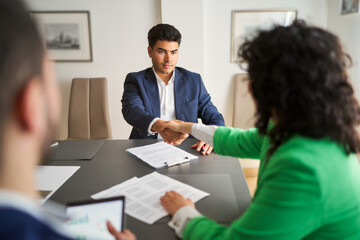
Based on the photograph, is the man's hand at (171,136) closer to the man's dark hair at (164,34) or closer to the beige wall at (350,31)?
the man's dark hair at (164,34)

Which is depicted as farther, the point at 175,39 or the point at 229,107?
the point at 229,107

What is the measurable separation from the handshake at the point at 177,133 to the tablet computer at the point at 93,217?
0.84 meters

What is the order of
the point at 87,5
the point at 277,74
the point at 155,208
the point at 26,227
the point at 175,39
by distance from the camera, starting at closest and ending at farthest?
the point at 26,227
the point at 277,74
the point at 155,208
the point at 175,39
the point at 87,5

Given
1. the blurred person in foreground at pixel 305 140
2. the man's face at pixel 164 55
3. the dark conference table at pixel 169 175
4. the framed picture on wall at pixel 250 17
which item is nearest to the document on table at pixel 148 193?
the dark conference table at pixel 169 175

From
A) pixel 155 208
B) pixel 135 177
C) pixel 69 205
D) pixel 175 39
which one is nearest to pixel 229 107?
pixel 175 39

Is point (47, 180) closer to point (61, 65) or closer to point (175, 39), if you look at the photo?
point (175, 39)

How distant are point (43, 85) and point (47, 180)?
40.4 inches

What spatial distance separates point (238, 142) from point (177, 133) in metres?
0.51

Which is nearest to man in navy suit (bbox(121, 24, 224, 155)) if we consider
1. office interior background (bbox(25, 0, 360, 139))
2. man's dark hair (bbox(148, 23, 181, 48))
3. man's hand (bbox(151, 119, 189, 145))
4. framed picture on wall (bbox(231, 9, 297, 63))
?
man's dark hair (bbox(148, 23, 181, 48))

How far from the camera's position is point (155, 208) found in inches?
42.2

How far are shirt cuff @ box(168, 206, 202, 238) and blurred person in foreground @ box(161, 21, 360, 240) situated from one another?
0.08 m

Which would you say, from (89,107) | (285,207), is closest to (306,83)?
(285,207)

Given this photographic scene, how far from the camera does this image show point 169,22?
330 cm

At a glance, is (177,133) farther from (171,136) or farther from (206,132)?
(206,132)
